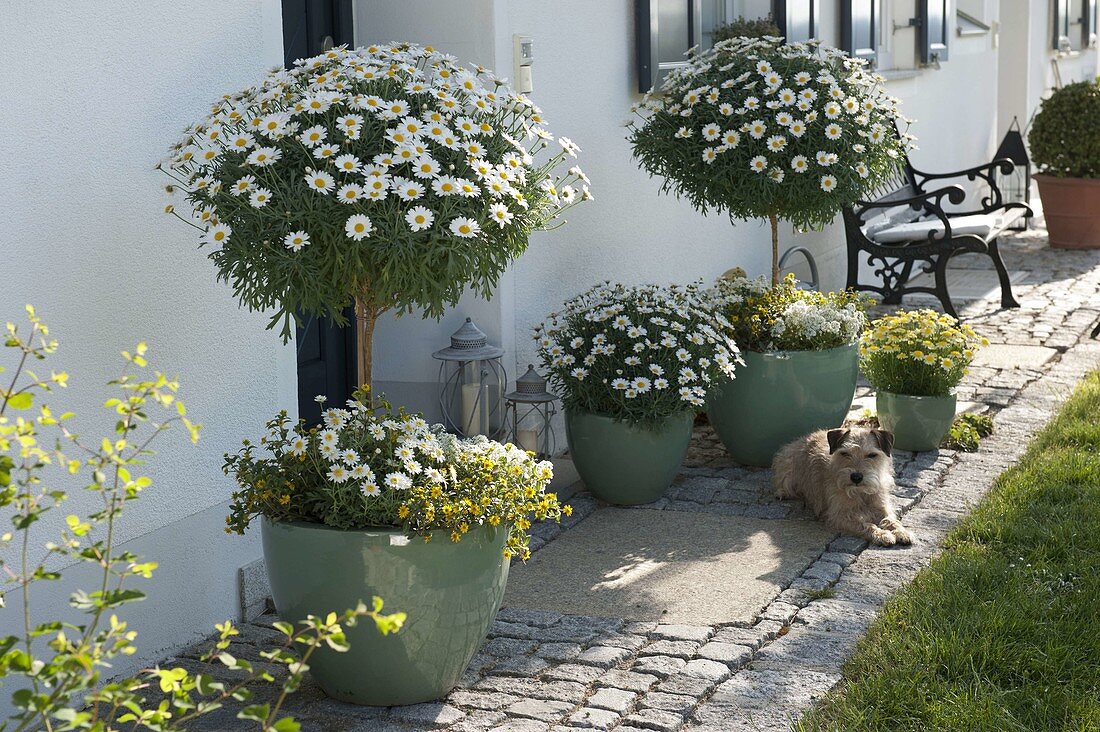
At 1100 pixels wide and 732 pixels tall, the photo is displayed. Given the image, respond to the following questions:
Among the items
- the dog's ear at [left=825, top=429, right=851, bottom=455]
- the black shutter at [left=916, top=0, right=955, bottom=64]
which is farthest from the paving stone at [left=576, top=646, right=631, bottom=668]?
the black shutter at [left=916, top=0, right=955, bottom=64]

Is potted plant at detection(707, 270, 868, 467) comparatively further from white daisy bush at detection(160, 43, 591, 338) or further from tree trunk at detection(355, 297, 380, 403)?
white daisy bush at detection(160, 43, 591, 338)

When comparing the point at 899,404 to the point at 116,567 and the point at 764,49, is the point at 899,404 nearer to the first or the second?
the point at 764,49

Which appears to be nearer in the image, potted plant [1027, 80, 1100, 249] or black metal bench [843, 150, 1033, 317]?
black metal bench [843, 150, 1033, 317]

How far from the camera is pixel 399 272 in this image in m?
3.22

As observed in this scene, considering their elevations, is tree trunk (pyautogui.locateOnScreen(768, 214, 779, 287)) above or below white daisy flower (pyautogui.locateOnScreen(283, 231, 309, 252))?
below

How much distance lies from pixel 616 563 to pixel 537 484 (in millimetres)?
1087

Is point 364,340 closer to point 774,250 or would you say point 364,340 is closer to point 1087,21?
point 774,250

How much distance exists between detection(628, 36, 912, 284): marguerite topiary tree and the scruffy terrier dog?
112 cm

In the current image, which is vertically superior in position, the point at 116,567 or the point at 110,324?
the point at 110,324

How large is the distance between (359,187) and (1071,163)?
9.23 metres

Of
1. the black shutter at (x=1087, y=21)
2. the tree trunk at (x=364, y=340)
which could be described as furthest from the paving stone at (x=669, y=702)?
the black shutter at (x=1087, y=21)

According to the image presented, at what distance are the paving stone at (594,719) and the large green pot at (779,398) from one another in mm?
2258

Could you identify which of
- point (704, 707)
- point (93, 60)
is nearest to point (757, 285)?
point (704, 707)

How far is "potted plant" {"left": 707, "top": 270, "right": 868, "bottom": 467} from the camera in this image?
5398 millimetres
